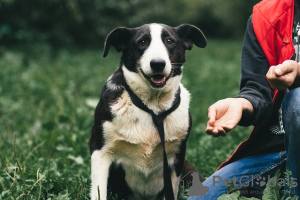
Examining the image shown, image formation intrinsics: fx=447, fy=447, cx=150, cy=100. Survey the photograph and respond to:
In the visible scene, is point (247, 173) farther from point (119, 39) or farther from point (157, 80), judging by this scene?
point (119, 39)

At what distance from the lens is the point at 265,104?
241 cm

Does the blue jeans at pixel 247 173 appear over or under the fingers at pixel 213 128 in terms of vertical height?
under

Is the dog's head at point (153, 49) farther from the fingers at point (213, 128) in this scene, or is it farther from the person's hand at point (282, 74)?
the person's hand at point (282, 74)

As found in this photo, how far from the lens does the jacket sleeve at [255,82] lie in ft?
7.76

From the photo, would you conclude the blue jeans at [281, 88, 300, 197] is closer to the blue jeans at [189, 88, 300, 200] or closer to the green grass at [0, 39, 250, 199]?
the blue jeans at [189, 88, 300, 200]

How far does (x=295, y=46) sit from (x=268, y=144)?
0.59m

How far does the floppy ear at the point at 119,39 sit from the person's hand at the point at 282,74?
112 cm

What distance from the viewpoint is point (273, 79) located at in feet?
6.61

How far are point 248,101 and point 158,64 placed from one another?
0.60 m

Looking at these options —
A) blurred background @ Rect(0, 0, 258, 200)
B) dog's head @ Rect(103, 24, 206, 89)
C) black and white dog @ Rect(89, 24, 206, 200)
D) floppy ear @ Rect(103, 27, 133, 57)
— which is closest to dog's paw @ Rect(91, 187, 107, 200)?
black and white dog @ Rect(89, 24, 206, 200)

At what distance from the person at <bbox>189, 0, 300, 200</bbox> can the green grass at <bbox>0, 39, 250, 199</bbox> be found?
27.5 inches

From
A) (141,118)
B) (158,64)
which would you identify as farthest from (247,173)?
(158,64)

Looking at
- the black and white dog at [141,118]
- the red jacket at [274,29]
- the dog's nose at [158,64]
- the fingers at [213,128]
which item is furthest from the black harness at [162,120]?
the fingers at [213,128]

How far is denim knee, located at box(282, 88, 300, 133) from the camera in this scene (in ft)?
6.95
